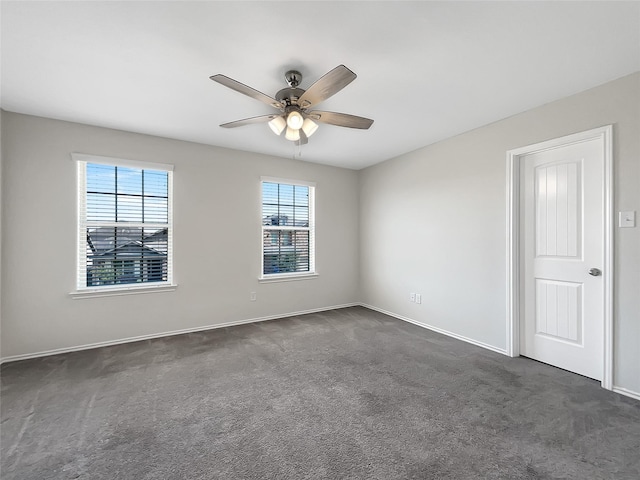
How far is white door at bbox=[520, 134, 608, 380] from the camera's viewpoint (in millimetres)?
2504

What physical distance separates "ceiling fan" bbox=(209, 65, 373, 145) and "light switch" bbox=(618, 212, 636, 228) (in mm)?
2170

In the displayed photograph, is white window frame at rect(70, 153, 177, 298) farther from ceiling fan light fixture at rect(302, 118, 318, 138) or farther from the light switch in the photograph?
the light switch

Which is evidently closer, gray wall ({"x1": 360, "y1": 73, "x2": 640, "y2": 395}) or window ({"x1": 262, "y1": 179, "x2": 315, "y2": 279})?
gray wall ({"x1": 360, "y1": 73, "x2": 640, "y2": 395})

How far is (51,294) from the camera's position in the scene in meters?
3.09

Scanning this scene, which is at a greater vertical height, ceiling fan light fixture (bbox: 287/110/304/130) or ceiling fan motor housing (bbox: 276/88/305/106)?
ceiling fan motor housing (bbox: 276/88/305/106)

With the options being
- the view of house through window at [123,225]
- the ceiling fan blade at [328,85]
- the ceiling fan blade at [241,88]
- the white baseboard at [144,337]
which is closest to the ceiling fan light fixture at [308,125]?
the ceiling fan blade at [328,85]


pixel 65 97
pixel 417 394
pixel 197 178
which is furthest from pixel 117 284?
pixel 417 394

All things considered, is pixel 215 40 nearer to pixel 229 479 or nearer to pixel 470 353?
pixel 229 479

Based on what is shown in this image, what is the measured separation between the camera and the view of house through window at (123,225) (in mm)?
3303

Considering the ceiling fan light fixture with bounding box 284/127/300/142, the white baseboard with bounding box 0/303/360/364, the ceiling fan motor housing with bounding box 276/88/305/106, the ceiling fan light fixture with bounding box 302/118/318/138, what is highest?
the ceiling fan motor housing with bounding box 276/88/305/106

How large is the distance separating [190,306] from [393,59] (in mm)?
3608

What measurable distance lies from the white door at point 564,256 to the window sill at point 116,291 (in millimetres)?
4175

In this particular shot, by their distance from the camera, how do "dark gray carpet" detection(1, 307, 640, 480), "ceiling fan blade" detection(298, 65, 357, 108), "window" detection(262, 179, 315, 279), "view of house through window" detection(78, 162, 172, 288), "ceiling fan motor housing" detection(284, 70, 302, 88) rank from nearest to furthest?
"dark gray carpet" detection(1, 307, 640, 480) < "ceiling fan blade" detection(298, 65, 357, 108) < "ceiling fan motor housing" detection(284, 70, 302, 88) < "view of house through window" detection(78, 162, 172, 288) < "window" detection(262, 179, 315, 279)

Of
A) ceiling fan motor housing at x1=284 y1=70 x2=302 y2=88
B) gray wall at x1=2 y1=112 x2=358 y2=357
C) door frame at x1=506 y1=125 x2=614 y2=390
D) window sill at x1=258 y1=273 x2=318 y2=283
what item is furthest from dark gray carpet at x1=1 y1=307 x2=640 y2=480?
ceiling fan motor housing at x1=284 y1=70 x2=302 y2=88
